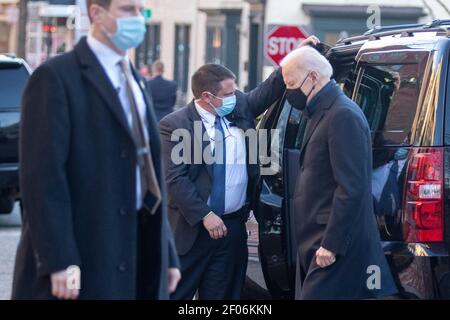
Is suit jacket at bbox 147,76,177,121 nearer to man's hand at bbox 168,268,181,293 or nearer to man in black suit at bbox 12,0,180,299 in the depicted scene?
man's hand at bbox 168,268,181,293

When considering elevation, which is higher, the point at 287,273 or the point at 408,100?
the point at 408,100

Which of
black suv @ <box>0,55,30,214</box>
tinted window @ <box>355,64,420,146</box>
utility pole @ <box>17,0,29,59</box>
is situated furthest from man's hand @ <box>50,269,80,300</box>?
utility pole @ <box>17,0,29,59</box>

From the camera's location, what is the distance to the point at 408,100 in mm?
5711

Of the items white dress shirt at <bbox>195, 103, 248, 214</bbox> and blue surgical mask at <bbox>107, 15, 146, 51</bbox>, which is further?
white dress shirt at <bbox>195, 103, 248, 214</bbox>

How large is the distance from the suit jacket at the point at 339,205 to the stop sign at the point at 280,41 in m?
9.76

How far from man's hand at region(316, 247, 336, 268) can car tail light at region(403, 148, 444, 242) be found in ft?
1.19

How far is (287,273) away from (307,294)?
2.27 feet

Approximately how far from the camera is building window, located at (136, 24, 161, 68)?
133ft

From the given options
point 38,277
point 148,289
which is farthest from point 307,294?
point 38,277

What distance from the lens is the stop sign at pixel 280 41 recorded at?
15445 millimetres

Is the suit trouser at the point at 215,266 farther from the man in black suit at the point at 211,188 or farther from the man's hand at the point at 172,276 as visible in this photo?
the man's hand at the point at 172,276

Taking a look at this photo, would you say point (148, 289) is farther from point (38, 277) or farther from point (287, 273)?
point (287, 273)

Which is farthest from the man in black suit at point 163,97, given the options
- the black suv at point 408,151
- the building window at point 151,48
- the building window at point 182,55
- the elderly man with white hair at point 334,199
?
the building window at point 151,48

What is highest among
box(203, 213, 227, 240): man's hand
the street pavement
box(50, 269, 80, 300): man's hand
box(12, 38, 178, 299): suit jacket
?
box(12, 38, 178, 299): suit jacket
